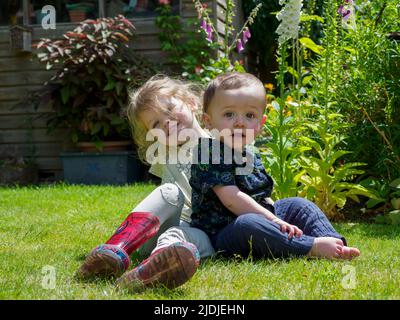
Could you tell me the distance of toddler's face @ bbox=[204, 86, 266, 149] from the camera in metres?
2.33

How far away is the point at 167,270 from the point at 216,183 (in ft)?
1.81

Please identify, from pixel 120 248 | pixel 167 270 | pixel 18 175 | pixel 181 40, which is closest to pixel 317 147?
pixel 120 248

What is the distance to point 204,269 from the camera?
214cm

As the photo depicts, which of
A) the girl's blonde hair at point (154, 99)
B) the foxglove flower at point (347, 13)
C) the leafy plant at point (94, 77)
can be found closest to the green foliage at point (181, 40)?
the leafy plant at point (94, 77)

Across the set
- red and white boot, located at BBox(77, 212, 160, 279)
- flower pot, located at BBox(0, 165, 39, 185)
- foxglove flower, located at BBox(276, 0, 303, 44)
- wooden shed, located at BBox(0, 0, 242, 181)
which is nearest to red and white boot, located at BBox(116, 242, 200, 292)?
red and white boot, located at BBox(77, 212, 160, 279)

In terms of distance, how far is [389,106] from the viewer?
140 inches

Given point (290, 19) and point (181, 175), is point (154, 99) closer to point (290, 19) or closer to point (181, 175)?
point (181, 175)

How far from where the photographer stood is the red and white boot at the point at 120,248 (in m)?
2.02

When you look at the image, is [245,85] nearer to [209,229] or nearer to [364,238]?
[209,229]

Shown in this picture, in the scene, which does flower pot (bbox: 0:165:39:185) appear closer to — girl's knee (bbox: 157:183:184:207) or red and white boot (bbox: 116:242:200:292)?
girl's knee (bbox: 157:183:184:207)

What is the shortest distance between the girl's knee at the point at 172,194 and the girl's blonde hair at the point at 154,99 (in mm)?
351

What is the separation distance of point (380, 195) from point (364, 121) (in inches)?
18.3

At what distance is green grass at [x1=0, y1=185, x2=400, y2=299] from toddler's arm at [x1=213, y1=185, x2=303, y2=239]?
4.5 inches
